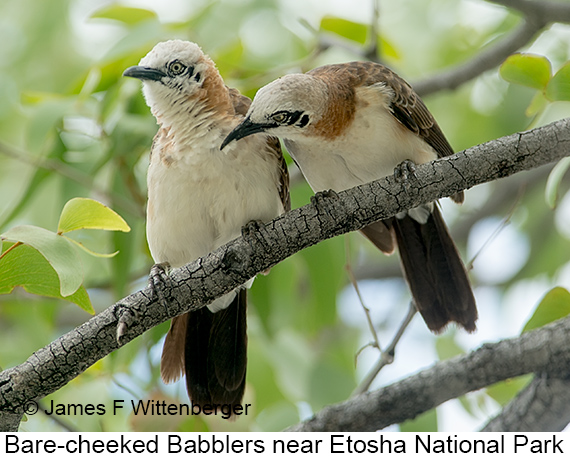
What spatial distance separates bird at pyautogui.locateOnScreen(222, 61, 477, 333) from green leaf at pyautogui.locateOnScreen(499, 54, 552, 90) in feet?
1.73

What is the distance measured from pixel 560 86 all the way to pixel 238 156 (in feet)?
4.25

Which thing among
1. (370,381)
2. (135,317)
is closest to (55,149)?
(135,317)

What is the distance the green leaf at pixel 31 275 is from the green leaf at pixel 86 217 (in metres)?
0.14

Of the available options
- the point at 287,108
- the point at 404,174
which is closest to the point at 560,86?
the point at 404,174

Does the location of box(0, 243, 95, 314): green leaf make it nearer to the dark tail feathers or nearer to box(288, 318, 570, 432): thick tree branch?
box(288, 318, 570, 432): thick tree branch

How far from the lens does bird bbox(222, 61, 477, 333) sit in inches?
116

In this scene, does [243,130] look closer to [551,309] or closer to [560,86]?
[560,86]

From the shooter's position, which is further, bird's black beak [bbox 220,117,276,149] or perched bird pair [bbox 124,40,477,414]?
perched bird pair [bbox 124,40,477,414]

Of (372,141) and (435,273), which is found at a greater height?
(372,141)

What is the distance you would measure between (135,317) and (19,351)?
1.44 m

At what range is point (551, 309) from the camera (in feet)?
9.01

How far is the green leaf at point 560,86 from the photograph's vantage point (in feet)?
7.64

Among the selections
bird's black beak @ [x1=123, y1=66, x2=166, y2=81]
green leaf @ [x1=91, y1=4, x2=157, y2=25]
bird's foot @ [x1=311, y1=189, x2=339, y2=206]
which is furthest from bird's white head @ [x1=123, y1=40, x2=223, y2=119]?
green leaf @ [x1=91, y1=4, x2=157, y2=25]

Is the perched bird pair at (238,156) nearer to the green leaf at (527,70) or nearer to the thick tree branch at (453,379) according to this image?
the thick tree branch at (453,379)
